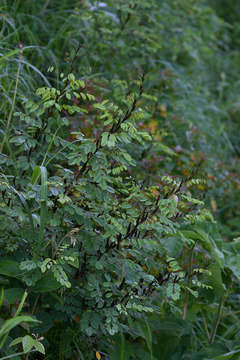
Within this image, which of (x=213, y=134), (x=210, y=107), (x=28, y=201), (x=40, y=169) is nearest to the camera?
(x=40, y=169)

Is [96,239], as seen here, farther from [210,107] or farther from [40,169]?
[210,107]

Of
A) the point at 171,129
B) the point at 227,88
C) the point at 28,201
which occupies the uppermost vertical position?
the point at 28,201

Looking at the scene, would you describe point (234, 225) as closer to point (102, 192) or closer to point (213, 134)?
point (213, 134)

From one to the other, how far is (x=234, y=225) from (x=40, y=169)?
200cm

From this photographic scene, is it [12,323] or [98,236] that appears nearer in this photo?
[12,323]

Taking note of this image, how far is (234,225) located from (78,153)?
6.30 ft

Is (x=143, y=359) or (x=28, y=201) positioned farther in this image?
(x=143, y=359)

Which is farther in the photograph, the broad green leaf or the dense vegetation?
the dense vegetation

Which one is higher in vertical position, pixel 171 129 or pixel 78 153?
pixel 78 153

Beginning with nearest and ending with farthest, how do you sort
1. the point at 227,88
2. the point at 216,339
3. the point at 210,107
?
the point at 216,339, the point at 210,107, the point at 227,88

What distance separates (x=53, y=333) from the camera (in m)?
1.97

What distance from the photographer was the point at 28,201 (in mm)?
1764

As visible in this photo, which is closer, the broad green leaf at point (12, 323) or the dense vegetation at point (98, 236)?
the broad green leaf at point (12, 323)

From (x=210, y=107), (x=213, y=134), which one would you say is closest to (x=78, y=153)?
(x=213, y=134)
